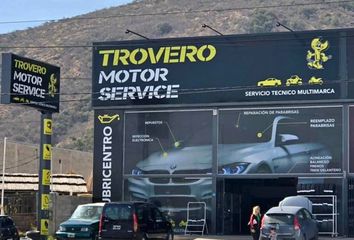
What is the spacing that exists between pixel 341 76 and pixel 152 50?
28.3ft

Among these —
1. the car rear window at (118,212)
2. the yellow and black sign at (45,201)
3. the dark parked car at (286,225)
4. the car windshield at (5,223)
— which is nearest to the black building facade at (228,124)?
the yellow and black sign at (45,201)

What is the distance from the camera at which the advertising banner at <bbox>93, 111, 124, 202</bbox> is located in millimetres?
34844

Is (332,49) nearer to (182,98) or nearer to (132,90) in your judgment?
(182,98)

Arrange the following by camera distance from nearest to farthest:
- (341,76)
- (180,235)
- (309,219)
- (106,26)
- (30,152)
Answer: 1. (309,219)
2. (341,76)
3. (180,235)
4. (30,152)
5. (106,26)

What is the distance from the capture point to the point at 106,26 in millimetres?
124812

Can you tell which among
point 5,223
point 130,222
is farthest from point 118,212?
point 5,223

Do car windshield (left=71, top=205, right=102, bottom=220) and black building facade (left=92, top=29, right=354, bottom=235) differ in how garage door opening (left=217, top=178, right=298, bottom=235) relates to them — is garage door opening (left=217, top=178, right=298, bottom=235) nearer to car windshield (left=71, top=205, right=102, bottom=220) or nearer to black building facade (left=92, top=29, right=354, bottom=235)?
black building facade (left=92, top=29, right=354, bottom=235)

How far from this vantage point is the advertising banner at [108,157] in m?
34.8

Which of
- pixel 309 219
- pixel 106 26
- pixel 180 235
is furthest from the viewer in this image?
pixel 106 26

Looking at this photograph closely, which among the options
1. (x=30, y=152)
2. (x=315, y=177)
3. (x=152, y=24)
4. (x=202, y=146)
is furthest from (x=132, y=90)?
(x=152, y=24)

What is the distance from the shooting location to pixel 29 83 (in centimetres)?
3203

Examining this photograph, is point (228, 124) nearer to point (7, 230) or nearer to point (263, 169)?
point (263, 169)

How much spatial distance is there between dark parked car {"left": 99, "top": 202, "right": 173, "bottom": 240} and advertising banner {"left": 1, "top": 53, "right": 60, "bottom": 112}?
6.41 metres

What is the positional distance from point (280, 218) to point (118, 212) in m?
5.84
